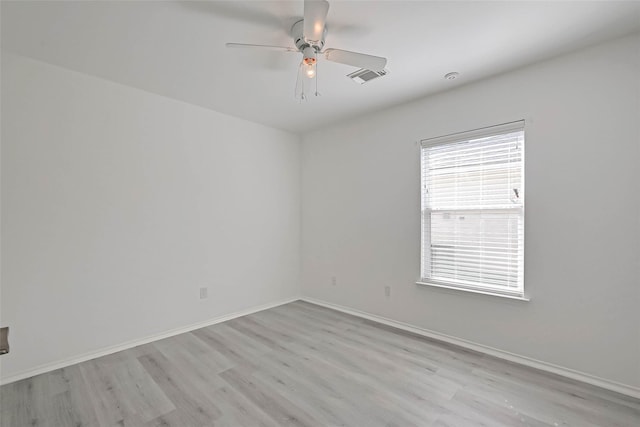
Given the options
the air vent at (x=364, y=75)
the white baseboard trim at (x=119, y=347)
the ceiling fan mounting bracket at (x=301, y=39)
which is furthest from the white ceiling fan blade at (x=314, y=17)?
the white baseboard trim at (x=119, y=347)

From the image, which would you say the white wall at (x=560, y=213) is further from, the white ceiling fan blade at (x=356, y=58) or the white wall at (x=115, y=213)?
the white wall at (x=115, y=213)

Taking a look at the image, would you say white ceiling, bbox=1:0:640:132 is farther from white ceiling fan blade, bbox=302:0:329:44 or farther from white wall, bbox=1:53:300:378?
white wall, bbox=1:53:300:378

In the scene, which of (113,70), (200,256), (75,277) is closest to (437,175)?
(200,256)

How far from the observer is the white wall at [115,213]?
225cm

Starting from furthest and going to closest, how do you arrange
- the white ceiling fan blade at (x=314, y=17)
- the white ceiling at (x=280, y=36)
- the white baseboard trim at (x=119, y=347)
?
the white baseboard trim at (x=119, y=347)
the white ceiling at (x=280, y=36)
the white ceiling fan blade at (x=314, y=17)

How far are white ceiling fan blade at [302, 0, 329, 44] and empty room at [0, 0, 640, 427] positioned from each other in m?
0.02

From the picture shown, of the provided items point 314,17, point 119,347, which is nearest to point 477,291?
point 314,17

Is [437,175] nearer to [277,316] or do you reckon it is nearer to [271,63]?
[271,63]

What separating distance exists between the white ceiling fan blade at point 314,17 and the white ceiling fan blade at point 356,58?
215 mm

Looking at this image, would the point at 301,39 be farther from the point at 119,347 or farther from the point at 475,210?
the point at 119,347

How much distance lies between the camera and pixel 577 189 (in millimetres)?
2191

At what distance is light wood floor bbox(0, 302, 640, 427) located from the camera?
177 cm

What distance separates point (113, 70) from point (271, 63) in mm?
1412

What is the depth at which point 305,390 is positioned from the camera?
2053 millimetres
